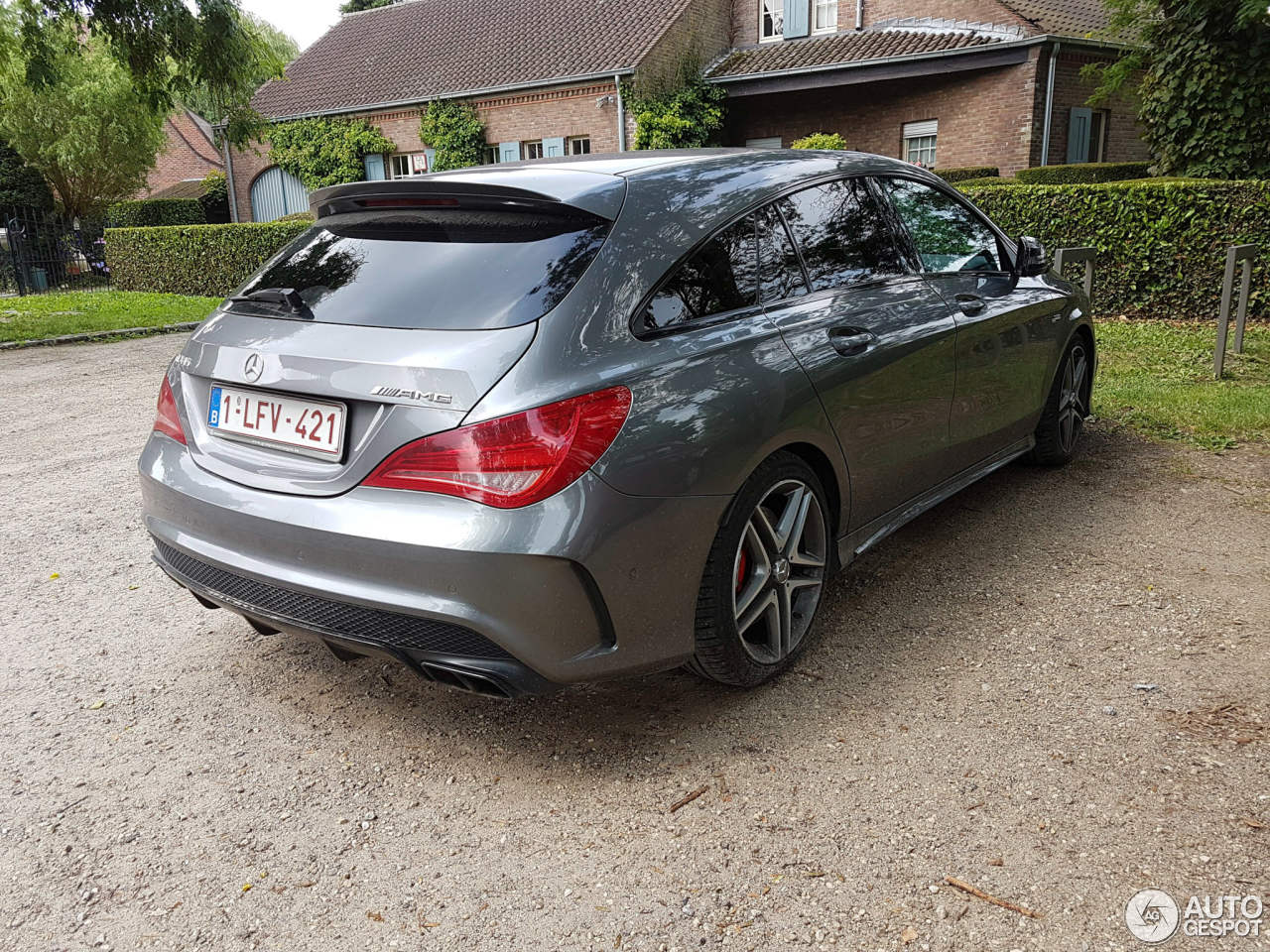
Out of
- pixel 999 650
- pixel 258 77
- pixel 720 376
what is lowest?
pixel 999 650

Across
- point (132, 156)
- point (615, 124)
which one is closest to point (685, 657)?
point (615, 124)

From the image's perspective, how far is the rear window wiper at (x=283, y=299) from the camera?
2.97 metres

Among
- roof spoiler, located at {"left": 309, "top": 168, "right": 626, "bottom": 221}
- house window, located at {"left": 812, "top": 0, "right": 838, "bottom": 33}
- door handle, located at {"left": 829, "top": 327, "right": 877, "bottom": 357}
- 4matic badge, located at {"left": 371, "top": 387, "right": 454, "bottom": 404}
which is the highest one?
house window, located at {"left": 812, "top": 0, "right": 838, "bottom": 33}

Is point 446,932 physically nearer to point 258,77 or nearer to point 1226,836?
point 1226,836

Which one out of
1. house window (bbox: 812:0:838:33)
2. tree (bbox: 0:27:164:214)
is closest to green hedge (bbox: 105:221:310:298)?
tree (bbox: 0:27:164:214)

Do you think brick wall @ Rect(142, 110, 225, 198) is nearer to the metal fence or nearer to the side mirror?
the metal fence

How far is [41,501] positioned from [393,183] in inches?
145

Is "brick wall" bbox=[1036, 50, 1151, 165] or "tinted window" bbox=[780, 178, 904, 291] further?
"brick wall" bbox=[1036, 50, 1151, 165]

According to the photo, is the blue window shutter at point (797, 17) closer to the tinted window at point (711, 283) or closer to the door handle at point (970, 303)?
the door handle at point (970, 303)

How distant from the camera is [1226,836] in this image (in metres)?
2.50

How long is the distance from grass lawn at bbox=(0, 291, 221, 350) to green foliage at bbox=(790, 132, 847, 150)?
1240 centimetres

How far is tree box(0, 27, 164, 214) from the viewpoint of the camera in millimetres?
31250

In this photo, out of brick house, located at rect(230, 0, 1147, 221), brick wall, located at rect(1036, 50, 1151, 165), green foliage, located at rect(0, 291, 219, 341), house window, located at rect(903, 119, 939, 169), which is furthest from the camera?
house window, located at rect(903, 119, 939, 169)

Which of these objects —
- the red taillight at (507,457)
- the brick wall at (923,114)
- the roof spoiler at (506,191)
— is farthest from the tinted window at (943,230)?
the brick wall at (923,114)
